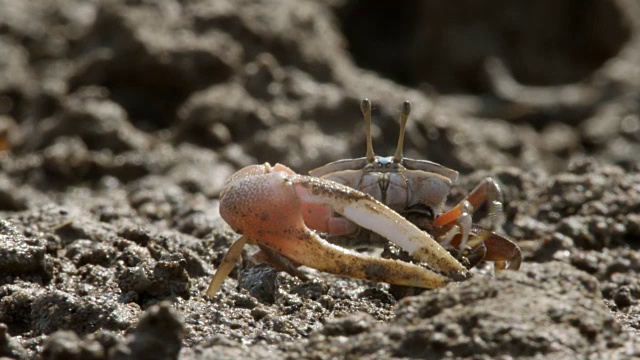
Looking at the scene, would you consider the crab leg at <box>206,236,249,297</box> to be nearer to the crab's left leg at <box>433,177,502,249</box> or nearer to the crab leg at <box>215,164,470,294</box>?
the crab leg at <box>215,164,470,294</box>

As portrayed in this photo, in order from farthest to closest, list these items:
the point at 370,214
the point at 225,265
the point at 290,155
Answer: the point at 290,155, the point at 225,265, the point at 370,214

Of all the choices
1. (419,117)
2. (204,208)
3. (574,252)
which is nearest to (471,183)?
(574,252)

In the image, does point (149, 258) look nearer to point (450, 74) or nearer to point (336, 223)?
point (336, 223)

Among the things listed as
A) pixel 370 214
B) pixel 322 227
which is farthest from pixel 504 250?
pixel 370 214

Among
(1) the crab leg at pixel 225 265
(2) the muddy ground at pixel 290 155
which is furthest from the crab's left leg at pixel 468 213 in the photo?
(1) the crab leg at pixel 225 265

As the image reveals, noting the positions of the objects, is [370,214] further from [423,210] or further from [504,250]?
[504,250]

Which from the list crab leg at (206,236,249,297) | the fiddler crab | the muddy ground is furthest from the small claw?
crab leg at (206,236,249,297)
